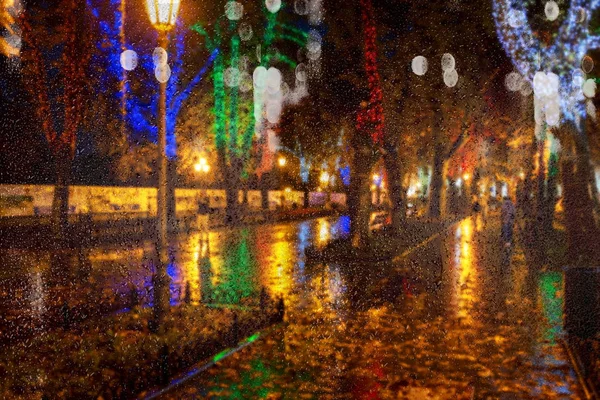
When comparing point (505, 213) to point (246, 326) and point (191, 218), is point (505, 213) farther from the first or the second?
point (191, 218)

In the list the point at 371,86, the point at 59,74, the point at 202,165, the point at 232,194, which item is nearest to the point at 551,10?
the point at 371,86

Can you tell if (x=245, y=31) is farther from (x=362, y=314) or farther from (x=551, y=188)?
(x=362, y=314)

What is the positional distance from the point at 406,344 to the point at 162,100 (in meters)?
4.91

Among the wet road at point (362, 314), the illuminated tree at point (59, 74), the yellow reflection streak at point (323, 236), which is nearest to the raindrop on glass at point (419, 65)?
the wet road at point (362, 314)

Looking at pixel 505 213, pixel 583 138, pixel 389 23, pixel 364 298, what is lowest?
pixel 364 298

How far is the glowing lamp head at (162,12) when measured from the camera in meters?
6.66

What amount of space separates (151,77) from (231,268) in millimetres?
11270

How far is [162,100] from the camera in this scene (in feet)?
24.1

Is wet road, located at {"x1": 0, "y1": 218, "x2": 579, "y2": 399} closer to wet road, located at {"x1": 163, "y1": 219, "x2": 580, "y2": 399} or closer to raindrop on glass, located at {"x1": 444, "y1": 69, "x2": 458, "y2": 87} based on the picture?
wet road, located at {"x1": 163, "y1": 219, "x2": 580, "y2": 399}

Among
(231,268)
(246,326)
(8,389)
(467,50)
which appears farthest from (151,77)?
(8,389)

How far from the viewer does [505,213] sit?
58.2 feet

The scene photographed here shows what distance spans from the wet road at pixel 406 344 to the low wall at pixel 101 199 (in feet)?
54.2

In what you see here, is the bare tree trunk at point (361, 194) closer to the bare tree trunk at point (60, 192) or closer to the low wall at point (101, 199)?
the bare tree trunk at point (60, 192)

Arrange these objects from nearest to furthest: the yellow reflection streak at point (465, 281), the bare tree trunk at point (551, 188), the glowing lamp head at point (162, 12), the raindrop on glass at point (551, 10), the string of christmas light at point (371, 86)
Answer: the glowing lamp head at point (162, 12) → the yellow reflection streak at point (465, 281) → the raindrop on glass at point (551, 10) → the string of christmas light at point (371, 86) → the bare tree trunk at point (551, 188)
